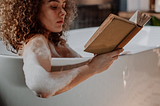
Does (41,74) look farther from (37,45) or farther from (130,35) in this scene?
(130,35)

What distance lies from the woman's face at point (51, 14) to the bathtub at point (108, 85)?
0.12 m

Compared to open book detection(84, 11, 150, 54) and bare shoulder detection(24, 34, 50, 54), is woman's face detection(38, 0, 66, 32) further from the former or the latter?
open book detection(84, 11, 150, 54)

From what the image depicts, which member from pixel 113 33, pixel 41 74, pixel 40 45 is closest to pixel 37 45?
pixel 40 45

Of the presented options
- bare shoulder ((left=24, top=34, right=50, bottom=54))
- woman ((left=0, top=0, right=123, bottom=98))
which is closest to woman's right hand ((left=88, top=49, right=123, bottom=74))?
woman ((left=0, top=0, right=123, bottom=98))

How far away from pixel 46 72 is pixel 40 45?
0.35 feet

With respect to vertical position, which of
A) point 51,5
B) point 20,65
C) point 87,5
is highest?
point 51,5

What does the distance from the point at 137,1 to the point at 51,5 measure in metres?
1.78

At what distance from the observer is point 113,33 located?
2.27 feet

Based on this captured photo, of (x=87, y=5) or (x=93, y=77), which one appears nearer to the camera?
(x=93, y=77)

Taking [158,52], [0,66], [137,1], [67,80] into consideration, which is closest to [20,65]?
[0,66]

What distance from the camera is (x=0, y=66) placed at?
91cm

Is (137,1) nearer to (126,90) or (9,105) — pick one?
(126,90)

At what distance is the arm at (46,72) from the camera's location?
0.67 metres

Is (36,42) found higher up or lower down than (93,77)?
higher up
